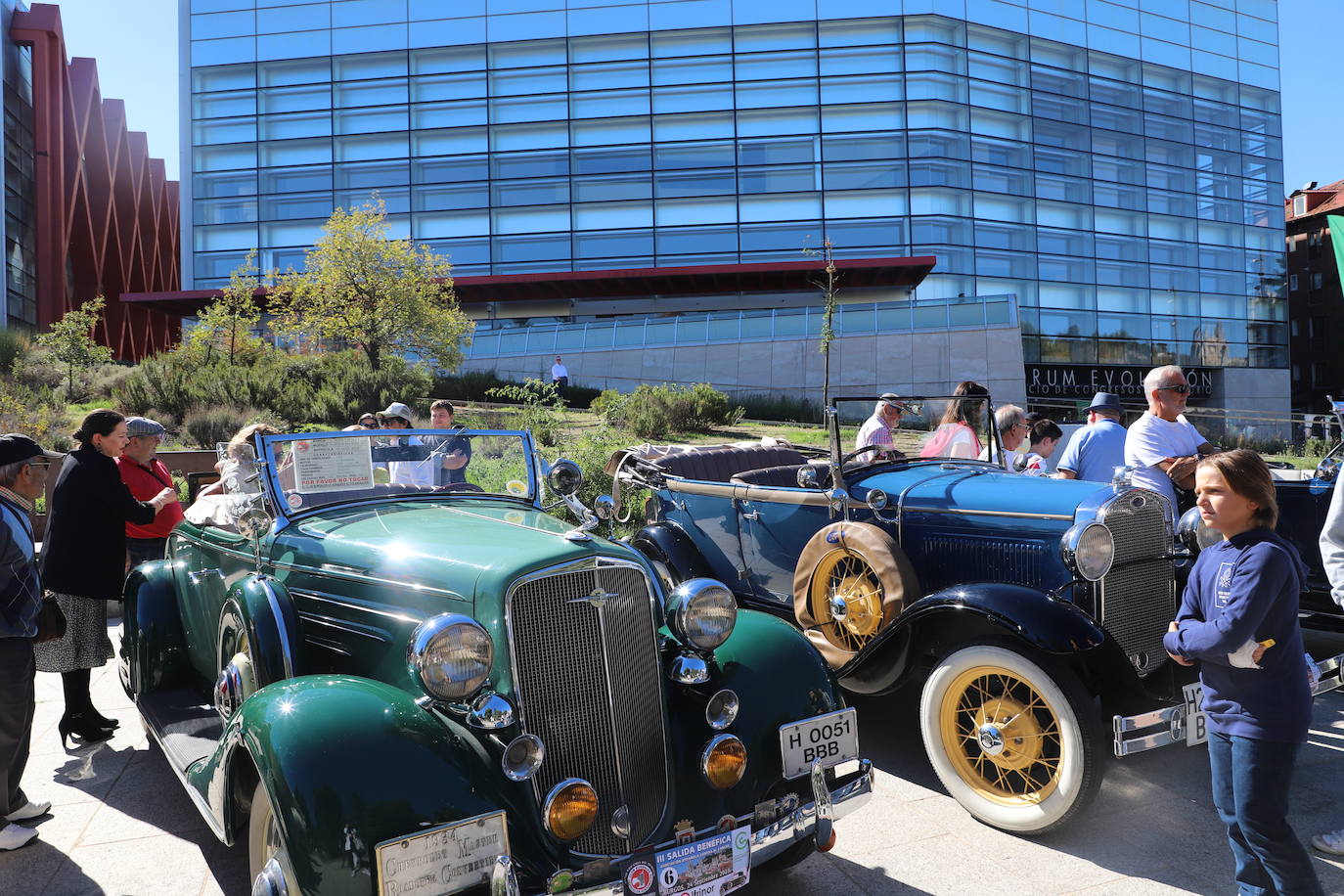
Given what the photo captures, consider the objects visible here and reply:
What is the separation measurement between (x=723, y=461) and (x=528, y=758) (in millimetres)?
4331

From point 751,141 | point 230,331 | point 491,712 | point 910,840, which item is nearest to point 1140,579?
point 910,840

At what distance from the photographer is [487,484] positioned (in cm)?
436

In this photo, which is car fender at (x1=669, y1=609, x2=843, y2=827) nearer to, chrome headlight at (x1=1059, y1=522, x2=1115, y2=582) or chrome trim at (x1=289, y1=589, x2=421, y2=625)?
chrome trim at (x1=289, y1=589, x2=421, y2=625)

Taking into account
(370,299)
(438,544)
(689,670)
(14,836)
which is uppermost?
(370,299)

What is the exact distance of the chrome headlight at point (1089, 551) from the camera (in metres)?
4.04

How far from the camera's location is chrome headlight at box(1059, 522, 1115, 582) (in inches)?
159

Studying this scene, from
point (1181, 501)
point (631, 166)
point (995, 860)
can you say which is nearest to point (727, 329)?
point (631, 166)

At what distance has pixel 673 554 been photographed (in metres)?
6.00

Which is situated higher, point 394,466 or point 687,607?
point 394,466

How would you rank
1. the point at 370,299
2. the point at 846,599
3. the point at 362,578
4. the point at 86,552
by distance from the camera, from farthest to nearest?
the point at 370,299 < the point at 846,599 < the point at 86,552 < the point at 362,578

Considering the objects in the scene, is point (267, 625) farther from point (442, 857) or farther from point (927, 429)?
point (927, 429)

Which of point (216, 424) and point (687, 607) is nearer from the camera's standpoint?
point (687, 607)

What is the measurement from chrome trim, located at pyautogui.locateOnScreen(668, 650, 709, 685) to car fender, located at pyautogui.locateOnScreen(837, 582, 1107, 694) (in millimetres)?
1389

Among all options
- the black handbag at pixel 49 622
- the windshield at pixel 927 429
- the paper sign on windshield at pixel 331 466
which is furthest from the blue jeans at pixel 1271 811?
the black handbag at pixel 49 622
